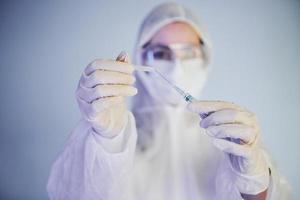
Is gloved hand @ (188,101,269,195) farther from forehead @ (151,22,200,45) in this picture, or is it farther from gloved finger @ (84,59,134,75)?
forehead @ (151,22,200,45)

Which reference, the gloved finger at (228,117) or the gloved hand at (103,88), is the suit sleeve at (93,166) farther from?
the gloved finger at (228,117)

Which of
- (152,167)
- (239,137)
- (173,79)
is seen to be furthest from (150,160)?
(239,137)

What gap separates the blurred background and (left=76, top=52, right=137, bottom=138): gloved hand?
0.32 metres

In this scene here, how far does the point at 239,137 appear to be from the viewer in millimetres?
595

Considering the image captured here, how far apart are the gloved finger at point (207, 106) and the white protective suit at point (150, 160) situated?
0.16 meters

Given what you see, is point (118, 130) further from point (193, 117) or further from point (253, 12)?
point (253, 12)

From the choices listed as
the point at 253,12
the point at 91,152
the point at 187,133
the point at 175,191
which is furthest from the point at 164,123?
the point at 253,12

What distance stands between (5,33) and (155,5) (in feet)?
1.52

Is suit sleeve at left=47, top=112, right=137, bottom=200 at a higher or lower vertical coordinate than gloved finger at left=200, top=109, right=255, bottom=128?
lower

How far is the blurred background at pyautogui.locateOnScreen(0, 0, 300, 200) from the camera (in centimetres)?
88

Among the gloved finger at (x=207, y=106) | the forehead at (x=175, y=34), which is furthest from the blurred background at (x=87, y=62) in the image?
the gloved finger at (x=207, y=106)

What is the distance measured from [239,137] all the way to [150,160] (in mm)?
347

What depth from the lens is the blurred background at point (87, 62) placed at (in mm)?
883

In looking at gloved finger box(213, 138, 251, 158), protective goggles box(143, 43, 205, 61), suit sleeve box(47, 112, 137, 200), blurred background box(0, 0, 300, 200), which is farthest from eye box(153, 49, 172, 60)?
gloved finger box(213, 138, 251, 158)
